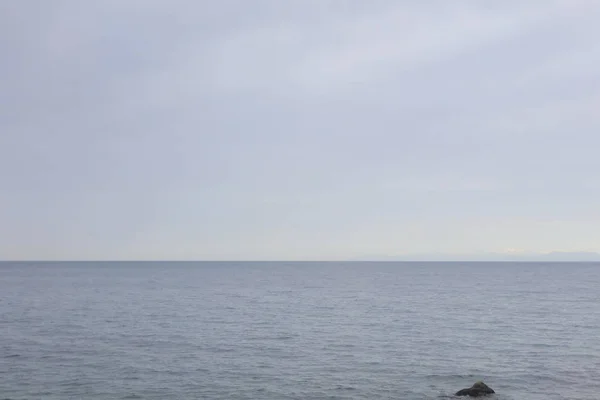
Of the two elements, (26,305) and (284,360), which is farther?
(26,305)

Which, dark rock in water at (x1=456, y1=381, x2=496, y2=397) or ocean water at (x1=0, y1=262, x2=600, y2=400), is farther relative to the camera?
ocean water at (x1=0, y1=262, x2=600, y2=400)

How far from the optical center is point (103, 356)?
149 ft

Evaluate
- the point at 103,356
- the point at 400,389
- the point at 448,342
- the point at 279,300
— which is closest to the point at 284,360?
the point at 400,389

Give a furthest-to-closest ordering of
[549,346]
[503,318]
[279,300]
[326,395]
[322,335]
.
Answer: [279,300] → [503,318] → [322,335] → [549,346] → [326,395]

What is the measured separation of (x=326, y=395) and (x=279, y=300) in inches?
2624

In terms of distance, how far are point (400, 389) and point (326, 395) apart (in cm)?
504

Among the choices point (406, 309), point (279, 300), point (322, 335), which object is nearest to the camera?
point (322, 335)

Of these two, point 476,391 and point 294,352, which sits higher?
point 476,391

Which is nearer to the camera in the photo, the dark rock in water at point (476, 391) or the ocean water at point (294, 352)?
the dark rock in water at point (476, 391)

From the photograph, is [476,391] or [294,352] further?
[294,352]

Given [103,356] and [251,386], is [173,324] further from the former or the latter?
[251,386]

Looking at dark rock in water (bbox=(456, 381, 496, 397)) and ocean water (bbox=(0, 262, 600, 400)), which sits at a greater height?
dark rock in water (bbox=(456, 381, 496, 397))

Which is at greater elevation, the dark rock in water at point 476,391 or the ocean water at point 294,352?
the dark rock in water at point 476,391

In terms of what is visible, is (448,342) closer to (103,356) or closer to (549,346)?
→ (549,346)
